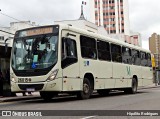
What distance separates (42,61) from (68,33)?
1.84 meters

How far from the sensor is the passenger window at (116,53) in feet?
68.0

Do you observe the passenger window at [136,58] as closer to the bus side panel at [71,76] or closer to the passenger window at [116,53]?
the passenger window at [116,53]

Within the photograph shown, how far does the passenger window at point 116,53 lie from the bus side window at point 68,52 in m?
4.89

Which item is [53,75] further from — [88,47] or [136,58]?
[136,58]

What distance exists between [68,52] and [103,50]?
160 inches

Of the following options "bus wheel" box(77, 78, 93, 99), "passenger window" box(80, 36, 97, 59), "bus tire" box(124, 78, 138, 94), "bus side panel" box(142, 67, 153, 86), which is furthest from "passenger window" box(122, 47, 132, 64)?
"bus wheel" box(77, 78, 93, 99)

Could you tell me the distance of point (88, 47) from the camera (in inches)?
695

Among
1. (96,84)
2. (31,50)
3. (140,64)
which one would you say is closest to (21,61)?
(31,50)

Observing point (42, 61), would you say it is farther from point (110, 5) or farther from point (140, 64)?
point (110, 5)

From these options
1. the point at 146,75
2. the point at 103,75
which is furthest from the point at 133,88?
the point at 103,75

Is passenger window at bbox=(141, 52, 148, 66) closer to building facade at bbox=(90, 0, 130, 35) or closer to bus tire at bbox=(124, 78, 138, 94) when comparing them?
bus tire at bbox=(124, 78, 138, 94)

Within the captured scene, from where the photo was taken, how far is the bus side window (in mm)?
15320

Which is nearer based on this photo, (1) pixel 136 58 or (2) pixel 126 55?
(2) pixel 126 55

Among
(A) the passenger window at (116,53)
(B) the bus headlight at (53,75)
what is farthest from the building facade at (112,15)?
(B) the bus headlight at (53,75)
